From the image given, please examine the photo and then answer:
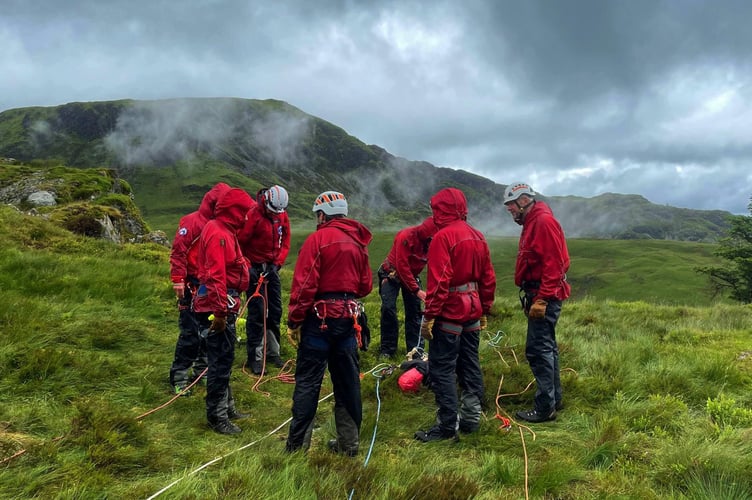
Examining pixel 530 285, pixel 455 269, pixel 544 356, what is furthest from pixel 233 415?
pixel 530 285

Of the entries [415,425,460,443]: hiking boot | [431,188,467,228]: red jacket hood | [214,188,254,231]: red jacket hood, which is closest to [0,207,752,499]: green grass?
[415,425,460,443]: hiking boot

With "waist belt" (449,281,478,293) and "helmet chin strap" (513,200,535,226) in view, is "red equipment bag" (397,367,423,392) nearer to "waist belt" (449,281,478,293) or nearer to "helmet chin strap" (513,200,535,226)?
"waist belt" (449,281,478,293)

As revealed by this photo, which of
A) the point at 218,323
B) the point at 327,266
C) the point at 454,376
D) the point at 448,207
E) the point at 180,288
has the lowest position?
the point at 454,376

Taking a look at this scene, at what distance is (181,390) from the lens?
666cm

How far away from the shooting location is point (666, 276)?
91312 mm

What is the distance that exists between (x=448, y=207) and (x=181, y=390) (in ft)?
16.6

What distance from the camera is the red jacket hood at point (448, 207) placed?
5930 mm

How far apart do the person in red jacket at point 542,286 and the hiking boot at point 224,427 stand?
4.04 meters

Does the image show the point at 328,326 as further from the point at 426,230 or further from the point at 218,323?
the point at 426,230

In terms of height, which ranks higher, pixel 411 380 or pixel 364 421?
pixel 411 380

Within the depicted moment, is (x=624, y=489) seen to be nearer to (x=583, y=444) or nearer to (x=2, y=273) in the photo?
(x=583, y=444)

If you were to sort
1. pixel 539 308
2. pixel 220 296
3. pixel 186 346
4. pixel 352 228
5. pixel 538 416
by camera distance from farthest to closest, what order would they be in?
pixel 186 346, pixel 538 416, pixel 539 308, pixel 220 296, pixel 352 228

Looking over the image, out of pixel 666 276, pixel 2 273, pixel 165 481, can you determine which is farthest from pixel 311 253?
pixel 666 276

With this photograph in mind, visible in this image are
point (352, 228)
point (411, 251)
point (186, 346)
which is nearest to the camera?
point (352, 228)
